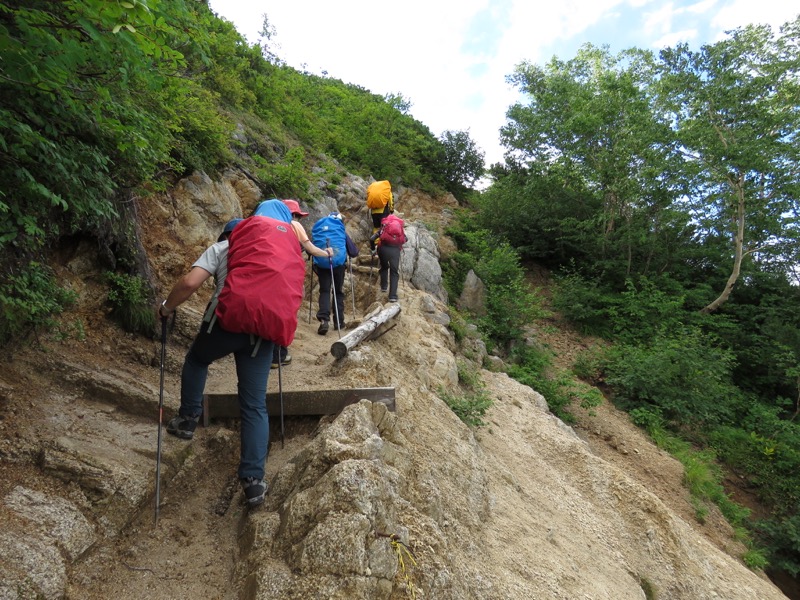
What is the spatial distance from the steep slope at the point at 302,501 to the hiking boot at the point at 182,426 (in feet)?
0.32

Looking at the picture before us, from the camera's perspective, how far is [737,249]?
16422 mm

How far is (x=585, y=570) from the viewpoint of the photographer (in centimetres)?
421

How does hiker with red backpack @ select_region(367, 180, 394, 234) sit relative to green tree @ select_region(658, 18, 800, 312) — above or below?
below

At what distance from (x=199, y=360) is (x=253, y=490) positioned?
1154 mm

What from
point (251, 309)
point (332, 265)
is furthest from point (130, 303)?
point (332, 265)

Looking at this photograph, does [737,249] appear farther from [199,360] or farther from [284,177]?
[199,360]

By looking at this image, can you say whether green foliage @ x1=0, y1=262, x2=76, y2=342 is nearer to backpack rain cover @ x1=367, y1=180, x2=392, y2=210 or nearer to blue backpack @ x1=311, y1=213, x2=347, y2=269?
blue backpack @ x1=311, y1=213, x2=347, y2=269

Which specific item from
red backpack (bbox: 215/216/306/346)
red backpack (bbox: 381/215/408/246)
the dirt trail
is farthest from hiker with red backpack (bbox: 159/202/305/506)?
red backpack (bbox: 381/215/408/246)

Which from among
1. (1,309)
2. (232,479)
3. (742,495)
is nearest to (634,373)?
(742,495)

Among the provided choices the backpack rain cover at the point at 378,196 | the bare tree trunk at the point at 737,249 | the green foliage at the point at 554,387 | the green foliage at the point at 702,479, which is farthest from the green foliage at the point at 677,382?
the backpack rain cover at the point at 378,196

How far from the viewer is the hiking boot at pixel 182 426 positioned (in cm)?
389

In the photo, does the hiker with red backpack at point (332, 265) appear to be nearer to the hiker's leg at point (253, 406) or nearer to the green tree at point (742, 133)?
the hiker's leg at point (253, 406)

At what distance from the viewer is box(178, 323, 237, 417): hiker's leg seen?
339cm

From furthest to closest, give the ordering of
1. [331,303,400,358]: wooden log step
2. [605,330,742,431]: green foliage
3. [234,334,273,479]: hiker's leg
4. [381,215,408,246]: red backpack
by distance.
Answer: [605,330,742,431]: green foliage, [381,215,408,246]: red backpack, [331,303,400,358]: wooden log step, [234,334,273,479]: hiker's leg
